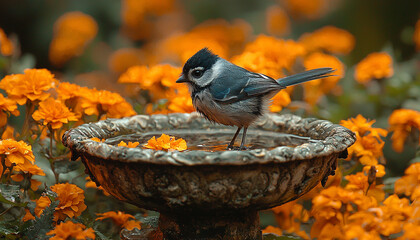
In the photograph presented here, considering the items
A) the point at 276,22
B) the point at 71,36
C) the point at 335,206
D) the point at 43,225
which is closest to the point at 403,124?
the point at 335,206

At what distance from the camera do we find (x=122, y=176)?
2.01 metres

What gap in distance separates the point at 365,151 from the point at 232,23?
339 cm

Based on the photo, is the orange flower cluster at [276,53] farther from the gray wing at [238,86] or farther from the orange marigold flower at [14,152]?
the orange marigold flower at [14,152]

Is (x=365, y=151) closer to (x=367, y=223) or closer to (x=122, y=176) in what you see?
(x=367, y=223)

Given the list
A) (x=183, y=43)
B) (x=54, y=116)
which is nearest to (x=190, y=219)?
(x=54, y=116)

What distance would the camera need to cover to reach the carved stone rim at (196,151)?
186 centimetres

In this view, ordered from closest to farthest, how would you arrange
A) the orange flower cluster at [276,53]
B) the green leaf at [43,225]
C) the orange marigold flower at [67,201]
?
the green leaf at [43,225] → the orange marigold flower at [67,201] → the orange flower cluster at [276,53]

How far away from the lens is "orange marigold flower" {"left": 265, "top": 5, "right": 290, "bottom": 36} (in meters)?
5.35

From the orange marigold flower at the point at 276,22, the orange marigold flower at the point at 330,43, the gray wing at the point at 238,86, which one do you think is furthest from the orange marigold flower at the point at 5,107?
the orange marigold flower at the point at 276,22

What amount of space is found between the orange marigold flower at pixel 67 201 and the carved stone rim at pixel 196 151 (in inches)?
6.7

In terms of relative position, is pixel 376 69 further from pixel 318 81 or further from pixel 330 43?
pixel 330 43

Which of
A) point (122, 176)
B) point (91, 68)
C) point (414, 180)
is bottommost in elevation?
point (91, 68)

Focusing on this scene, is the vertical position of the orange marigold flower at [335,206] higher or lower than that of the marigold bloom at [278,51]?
lower

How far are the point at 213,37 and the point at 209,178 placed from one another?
3.52 m
